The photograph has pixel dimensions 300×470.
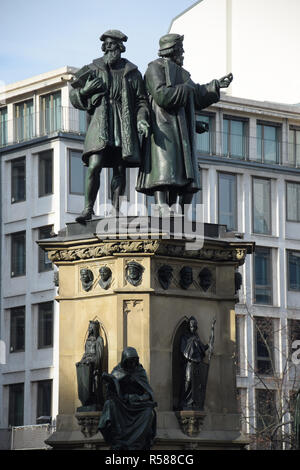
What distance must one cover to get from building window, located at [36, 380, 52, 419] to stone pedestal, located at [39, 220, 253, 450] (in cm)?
5162

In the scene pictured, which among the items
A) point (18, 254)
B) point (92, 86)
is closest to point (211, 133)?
point (18, 254)

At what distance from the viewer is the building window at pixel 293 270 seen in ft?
284

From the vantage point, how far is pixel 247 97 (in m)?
90.8

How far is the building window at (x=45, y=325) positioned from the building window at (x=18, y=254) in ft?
7.36

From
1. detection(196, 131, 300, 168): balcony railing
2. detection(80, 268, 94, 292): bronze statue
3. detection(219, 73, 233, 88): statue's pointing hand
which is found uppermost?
detection(196, 131, 300, 168): balcony railing

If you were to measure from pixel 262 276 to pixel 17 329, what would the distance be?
12781 mm

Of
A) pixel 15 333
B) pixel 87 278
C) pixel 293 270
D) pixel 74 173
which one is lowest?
pixel 87 278

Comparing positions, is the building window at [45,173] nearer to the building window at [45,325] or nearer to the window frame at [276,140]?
the building window at [45,325]

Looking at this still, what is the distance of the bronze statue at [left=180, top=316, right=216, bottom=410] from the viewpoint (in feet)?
87.1

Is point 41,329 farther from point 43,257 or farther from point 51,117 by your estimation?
point 51,117

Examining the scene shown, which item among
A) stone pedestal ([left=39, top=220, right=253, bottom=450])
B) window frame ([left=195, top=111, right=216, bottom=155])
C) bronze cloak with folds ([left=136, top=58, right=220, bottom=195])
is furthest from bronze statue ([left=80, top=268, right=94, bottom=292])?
window frame ([left=195, top=111, right=216, bottom=155])

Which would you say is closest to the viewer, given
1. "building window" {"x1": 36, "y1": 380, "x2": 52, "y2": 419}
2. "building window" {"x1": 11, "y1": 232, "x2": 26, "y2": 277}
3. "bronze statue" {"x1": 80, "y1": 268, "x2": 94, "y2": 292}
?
"bronze statue" {"x1": 80, "y1": 268, "x2": 94, "y2": 292}

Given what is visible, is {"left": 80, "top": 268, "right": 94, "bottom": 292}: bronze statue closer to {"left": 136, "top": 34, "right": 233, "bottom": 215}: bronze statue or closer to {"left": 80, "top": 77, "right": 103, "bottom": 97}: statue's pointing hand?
{"left": 136, "top": 34, "right": 233, "bottom": 215}: bronze statue

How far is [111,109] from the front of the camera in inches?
1099
